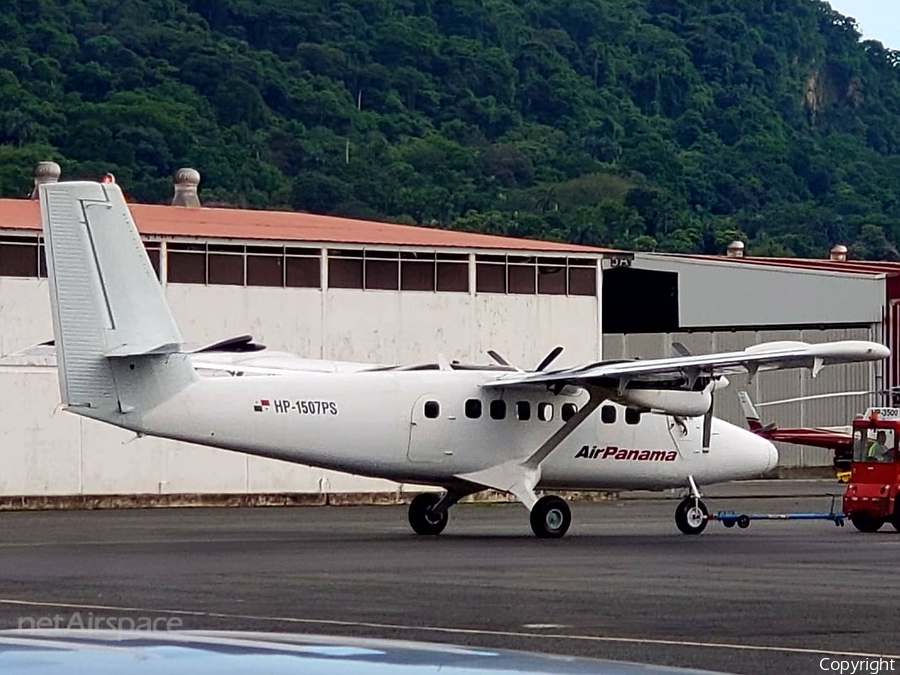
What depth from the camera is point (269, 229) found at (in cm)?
4412

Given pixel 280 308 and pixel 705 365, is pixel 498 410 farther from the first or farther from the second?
pixel 280 308

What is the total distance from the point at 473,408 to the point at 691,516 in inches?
142

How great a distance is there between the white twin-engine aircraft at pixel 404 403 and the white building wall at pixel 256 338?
1152cm

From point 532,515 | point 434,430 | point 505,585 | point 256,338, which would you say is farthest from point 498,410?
point 256,338

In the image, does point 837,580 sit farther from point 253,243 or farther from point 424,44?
point 424,44

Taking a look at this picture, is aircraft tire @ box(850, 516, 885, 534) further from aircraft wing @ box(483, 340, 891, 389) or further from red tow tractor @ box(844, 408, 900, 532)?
aircraft wing @ box(483, 340, 891, 389)

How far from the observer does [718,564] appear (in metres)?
21.4

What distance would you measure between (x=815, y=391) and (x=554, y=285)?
16.3 metres

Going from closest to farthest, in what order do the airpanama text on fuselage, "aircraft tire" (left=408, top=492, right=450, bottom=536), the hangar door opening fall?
"aircraft tire" (left=408, top=492, right=450, bottom=536) → the airpanama text on fuselage → the hangar door opening

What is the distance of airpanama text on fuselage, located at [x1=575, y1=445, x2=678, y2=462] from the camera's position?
2747cm

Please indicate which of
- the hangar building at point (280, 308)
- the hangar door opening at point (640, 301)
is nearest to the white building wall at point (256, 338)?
the hangar building at point (280, 308)

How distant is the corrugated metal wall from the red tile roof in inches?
474
